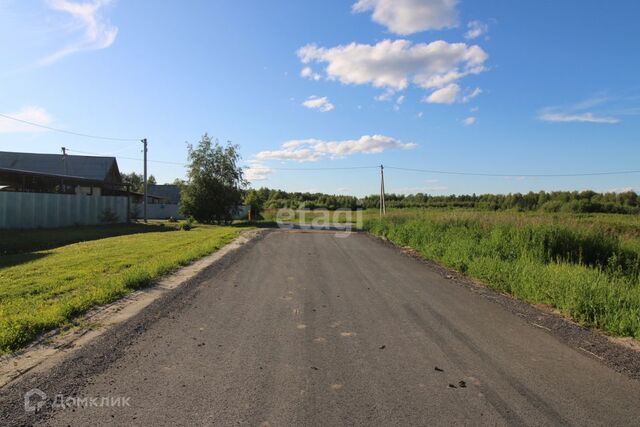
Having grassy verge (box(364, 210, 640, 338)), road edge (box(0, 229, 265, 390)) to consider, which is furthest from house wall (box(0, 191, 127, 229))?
grassy verge (box(364, 210, 640, 338))

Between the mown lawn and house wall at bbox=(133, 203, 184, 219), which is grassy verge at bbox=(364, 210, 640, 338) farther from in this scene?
house wall at bbox=(133, 203, 184, 219)

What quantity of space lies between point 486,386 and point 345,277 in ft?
20.6

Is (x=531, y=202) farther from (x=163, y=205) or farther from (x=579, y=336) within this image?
(x=579, y=336)

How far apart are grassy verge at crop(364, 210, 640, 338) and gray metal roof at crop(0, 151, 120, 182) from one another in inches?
1405

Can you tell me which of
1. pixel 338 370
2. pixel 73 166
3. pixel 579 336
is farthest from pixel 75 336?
pixel 73 166

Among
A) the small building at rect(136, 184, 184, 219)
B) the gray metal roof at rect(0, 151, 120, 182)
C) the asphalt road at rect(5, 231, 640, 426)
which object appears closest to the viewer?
the asphalt road at rect(5, 231, 640, 426)

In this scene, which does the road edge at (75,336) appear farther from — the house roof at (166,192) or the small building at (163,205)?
the house roof at (166,192)

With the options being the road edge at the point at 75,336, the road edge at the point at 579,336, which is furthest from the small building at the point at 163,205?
the road edge at the point at 579,336

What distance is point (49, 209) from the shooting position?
24625 mm

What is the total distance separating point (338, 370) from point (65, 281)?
23.1 ft

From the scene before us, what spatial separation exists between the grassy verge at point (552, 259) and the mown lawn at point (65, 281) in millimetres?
7954

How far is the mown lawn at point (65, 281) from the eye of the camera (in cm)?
554

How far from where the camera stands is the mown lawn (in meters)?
5.54

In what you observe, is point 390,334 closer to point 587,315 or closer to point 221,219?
point 587,315
